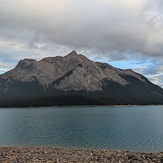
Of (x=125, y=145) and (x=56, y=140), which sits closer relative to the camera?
(x=125, y=145)

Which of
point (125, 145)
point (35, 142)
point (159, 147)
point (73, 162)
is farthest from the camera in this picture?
point (35, 142)

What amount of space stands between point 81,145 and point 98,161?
36.5 metres

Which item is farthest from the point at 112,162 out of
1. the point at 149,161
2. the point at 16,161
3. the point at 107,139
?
the point at 107,139

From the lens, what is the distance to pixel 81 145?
215 ft

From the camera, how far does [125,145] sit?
64.7 metres

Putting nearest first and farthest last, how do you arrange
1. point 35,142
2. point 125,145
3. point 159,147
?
point 159,147 → point 125,145 → point 35,142

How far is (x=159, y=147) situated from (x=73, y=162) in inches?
1415

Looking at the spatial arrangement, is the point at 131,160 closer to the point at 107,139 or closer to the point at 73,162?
the point at 73,162

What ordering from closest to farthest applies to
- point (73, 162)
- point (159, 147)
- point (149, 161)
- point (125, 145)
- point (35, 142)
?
point (149, 161) < point (73, 162) < point (159, 147) < point (125, 145) < point (35, 142)

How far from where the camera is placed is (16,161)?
29781 millimetres

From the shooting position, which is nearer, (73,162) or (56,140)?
(73,162)

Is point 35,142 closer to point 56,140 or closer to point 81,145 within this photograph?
point 56,140

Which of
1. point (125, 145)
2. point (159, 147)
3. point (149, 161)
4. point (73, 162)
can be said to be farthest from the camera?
point (125, 145)

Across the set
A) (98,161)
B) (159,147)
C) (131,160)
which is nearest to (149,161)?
(131,160)
